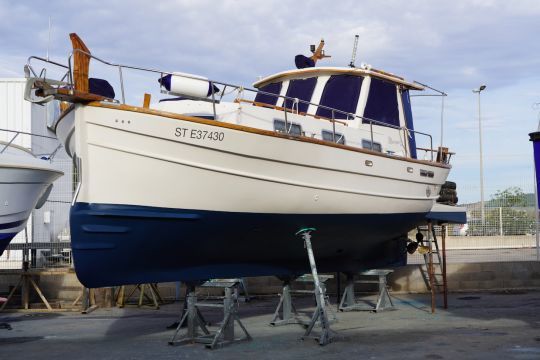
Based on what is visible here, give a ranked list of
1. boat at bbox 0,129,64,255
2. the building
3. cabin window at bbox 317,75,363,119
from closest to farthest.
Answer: cabin window at bbox 317,75,363,119
boat at bbox 0,129,64,255
the building

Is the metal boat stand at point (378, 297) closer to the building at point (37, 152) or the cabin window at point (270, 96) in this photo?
the cabin window at point (270, 96)

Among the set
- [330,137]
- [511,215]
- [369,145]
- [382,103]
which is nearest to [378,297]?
[369,145]

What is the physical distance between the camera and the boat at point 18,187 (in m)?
12.9

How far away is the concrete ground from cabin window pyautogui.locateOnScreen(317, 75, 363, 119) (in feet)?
12.4

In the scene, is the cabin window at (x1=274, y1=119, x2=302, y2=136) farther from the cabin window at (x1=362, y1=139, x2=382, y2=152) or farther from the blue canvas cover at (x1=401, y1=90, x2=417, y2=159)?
the blue canvas cover at (x1=401, y1=90, x2=417, y2=159)

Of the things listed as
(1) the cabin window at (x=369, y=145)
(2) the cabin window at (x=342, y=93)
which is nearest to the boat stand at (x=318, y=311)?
(1) the cabin window at (x=369, y=145)

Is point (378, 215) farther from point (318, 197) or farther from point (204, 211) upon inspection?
point (204, 211)

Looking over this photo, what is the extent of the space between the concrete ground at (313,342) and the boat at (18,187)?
185 centimetres

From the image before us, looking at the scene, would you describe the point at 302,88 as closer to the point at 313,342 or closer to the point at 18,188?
the point at 313,342

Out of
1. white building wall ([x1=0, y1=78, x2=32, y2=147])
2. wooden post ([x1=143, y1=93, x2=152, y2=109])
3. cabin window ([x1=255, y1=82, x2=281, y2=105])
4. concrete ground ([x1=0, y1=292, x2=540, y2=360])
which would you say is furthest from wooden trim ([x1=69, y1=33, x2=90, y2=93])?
white building wall ([x1=0, y1=78, x2=32, y2=147])

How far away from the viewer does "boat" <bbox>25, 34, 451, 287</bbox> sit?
806 cm

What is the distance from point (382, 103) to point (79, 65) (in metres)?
6.07

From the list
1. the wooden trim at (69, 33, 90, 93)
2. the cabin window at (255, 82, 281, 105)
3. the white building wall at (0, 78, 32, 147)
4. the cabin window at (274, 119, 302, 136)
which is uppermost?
the white building wall at (0, 78, 32, 147)

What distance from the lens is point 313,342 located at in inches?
350
